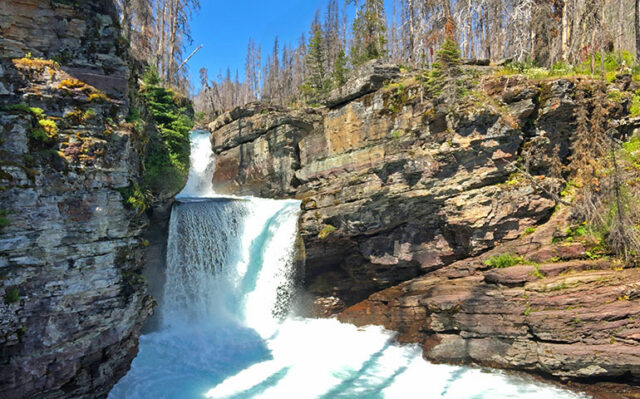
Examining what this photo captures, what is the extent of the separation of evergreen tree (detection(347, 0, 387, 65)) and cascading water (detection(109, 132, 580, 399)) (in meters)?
16.3

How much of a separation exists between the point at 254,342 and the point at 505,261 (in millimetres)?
9541

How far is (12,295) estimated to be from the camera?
22.5ft

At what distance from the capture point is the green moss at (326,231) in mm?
14805

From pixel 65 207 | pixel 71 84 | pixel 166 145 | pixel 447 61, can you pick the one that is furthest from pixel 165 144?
pixel 447 61

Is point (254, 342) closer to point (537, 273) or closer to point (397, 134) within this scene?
point (537, 273)

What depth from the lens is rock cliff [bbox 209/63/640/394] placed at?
9.19 m

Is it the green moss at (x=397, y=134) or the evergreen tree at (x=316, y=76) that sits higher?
the evergreen tree at (x=316, y=76)

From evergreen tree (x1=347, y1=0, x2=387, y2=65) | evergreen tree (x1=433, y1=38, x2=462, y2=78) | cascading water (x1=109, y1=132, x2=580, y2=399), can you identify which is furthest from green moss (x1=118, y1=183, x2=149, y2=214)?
evergreen tree (x1=347, y1=0, x2=387, y2=65)

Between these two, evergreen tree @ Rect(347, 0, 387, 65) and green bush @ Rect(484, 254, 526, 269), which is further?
evergreen tree @ Rect(347, 0, 387, 65)

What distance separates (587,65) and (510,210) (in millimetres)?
8199

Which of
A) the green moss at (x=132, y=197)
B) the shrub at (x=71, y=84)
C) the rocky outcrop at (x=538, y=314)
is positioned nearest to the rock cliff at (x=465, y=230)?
the rocky outcrop at (x=538, y=314)

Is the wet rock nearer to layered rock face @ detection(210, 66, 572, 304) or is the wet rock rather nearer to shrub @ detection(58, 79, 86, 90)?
layered rock face @ detection(210, 66, 572, 304)

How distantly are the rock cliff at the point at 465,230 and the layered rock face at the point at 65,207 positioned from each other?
8159 millimetres

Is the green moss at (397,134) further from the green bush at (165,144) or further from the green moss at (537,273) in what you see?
the green bush at (165,144)
